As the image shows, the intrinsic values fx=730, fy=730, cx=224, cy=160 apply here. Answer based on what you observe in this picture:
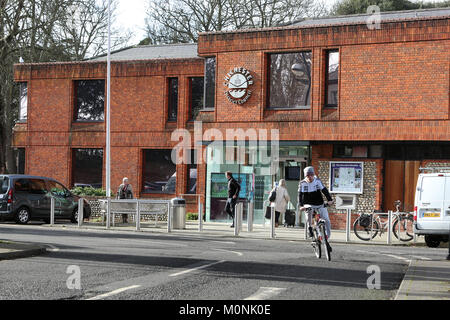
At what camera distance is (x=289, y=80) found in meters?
27.7

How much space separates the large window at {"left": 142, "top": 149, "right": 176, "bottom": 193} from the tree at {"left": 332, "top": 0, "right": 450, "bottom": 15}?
2050 centimetres

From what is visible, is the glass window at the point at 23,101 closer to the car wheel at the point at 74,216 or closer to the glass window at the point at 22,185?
the car wheel at the point at 74,216

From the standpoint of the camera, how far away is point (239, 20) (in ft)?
148

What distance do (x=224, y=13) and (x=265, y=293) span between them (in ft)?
124

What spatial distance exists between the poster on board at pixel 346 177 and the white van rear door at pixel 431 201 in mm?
7281

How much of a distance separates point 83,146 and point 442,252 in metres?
21.7

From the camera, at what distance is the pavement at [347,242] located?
9.68 m

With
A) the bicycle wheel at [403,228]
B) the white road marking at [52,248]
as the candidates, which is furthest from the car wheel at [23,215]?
the bicycle wheel at [403,228]

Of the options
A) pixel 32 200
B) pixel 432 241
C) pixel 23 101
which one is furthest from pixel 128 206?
pixel 23 101

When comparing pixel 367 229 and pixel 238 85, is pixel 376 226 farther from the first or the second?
pixel 238 85

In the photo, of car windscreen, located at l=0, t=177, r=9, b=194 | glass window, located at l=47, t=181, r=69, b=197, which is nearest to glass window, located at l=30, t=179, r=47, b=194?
glass window, located at l=47, t=181, r=69, b=197

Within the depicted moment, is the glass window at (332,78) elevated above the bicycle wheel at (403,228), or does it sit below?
above
